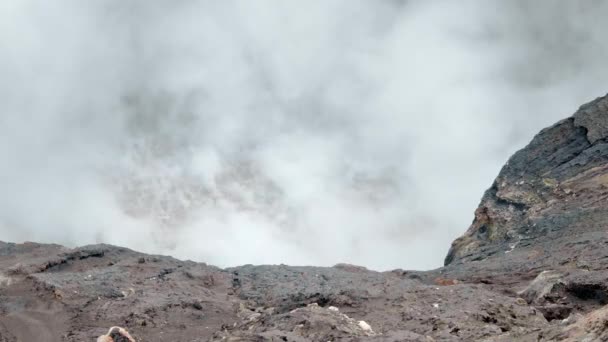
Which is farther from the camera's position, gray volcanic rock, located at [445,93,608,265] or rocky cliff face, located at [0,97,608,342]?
gray volcanic rock, located at [445,93,608,265]

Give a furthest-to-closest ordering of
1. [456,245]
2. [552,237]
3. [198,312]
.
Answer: [456,245]
[552,237]
[198,312]

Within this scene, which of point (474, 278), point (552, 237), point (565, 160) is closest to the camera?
point (474, 278)

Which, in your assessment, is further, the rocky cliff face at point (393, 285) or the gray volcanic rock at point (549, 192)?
the gray volcanic rock at point (549, 192)

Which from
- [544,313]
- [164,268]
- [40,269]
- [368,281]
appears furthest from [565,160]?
[40,269]

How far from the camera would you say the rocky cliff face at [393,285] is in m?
20.1

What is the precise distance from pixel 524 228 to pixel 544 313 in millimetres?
13208

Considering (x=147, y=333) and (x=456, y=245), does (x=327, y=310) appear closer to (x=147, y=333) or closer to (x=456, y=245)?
(x=147, y=333)

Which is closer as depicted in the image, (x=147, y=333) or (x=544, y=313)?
(x=544, y=313)

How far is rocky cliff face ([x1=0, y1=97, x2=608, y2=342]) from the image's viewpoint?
20.1m

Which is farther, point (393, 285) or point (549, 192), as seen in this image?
point (549, 192)

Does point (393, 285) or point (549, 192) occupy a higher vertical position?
point (549, 192)

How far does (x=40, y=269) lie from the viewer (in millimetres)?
31422

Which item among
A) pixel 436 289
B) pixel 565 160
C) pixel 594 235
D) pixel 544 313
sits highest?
pixel 565 160

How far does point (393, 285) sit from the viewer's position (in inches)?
1067
